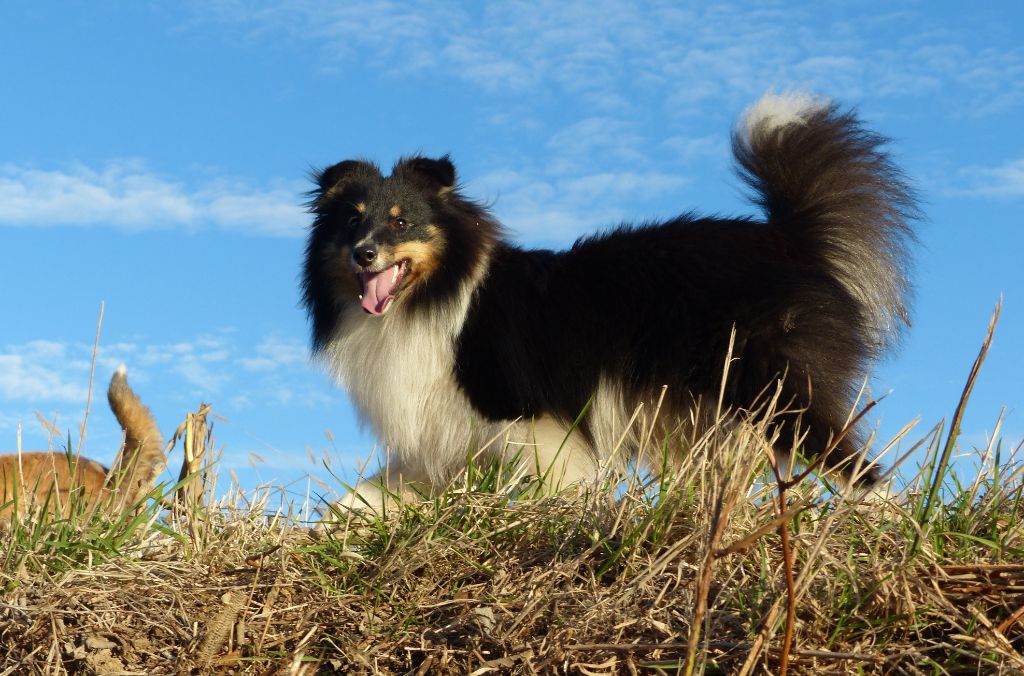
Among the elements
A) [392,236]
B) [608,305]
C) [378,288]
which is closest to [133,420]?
[378,288]

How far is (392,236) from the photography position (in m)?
6.38

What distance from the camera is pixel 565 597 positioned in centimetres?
322

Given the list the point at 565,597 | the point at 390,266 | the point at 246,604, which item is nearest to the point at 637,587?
→ the point at 565,597

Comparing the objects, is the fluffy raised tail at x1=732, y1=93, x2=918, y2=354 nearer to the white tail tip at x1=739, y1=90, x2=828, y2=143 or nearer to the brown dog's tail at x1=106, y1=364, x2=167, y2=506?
the white tail tip at x1=739, y1=90, x2=828, y2=143

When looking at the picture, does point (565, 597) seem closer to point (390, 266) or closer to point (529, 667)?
point (529, 667)

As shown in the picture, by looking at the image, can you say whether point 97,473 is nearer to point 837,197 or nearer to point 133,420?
point 133,420

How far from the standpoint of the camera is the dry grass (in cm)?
302

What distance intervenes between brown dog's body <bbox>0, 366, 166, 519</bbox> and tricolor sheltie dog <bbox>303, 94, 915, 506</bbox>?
→ 1.22 meters

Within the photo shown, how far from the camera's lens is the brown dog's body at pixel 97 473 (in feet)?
14.4

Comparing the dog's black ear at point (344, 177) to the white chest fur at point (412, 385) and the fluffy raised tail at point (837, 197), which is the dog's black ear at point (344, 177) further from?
the fluffy raised tail at point (837, 197)

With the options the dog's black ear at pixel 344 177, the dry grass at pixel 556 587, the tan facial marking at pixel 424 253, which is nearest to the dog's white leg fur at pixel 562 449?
the tan facial marking at pixel 424 253

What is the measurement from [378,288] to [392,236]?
0.34 m

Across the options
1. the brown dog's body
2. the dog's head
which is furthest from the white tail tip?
the brown dog's body

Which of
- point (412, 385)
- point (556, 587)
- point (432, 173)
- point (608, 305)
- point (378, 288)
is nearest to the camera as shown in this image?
→ point (556, 587)
